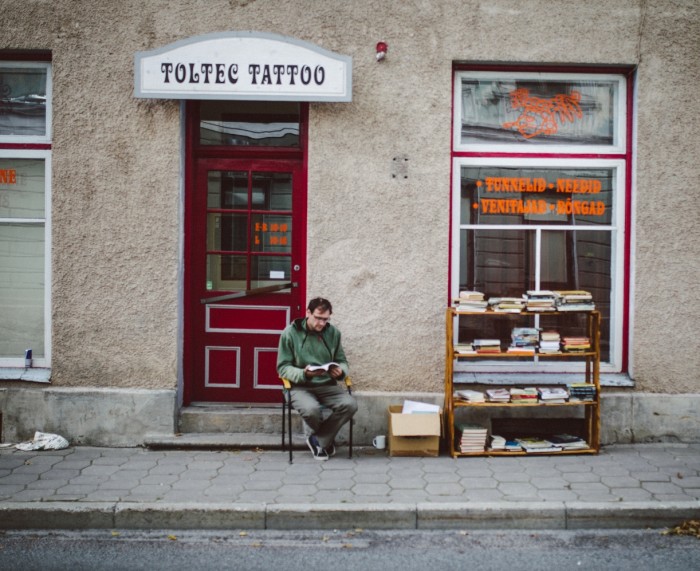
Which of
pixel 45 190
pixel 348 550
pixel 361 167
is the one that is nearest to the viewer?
pixel 348 550

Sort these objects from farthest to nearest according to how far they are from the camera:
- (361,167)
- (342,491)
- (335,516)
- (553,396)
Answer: (361,167) → (553,396) → (342,491) → (335,516)

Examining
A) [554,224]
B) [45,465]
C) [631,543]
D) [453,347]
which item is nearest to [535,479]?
[631,543]

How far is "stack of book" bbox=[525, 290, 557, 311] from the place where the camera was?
6.07 metres

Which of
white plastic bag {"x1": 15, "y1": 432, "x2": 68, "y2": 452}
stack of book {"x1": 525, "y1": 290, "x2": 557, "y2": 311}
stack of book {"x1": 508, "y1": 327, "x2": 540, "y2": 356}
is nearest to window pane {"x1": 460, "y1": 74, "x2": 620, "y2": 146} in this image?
stack of book {"x1": 525, "y1": 290, "x2": 557, "y2": 311}

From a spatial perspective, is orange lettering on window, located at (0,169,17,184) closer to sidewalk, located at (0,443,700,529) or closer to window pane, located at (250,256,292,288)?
window pane, located at (250,256,292,288)

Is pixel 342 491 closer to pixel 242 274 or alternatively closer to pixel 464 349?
pixel 464 349

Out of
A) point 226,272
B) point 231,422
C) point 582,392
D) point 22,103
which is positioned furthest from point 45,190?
point 582,392

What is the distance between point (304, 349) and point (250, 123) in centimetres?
242

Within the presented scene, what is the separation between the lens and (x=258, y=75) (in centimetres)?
627

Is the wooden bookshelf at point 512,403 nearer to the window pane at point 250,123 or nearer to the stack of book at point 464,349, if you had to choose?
the stack of book at point 464,349

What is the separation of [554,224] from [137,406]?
449cm

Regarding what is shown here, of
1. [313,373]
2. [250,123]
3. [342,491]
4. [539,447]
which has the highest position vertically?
[250,123]

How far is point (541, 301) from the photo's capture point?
6070 millimetres

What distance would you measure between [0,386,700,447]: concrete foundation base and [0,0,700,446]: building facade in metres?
0.02
